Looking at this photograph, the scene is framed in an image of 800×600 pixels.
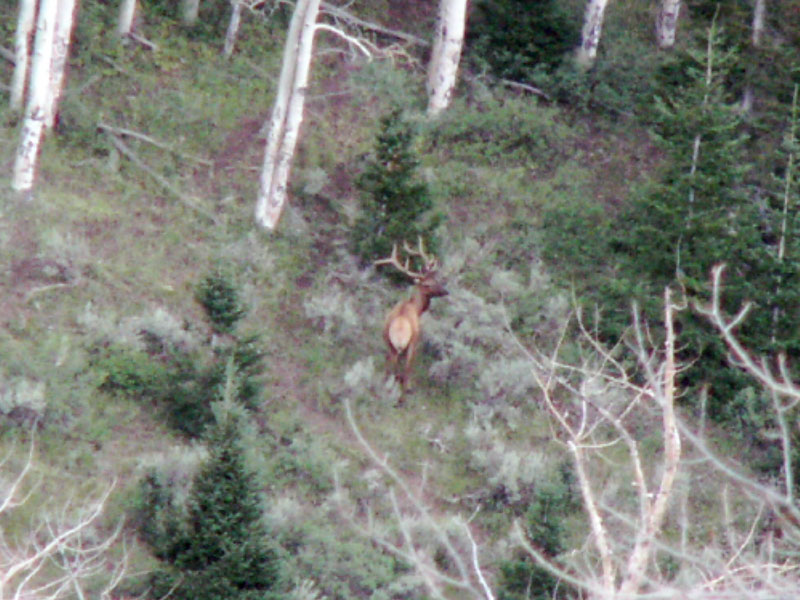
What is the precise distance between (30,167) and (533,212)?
25.9ft

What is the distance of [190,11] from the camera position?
24.2m

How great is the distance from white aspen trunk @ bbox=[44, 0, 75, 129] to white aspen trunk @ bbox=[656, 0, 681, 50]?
11689mm

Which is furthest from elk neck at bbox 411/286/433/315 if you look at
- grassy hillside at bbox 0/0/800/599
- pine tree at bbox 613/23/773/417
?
pine tree at bbox 613/23/773/417

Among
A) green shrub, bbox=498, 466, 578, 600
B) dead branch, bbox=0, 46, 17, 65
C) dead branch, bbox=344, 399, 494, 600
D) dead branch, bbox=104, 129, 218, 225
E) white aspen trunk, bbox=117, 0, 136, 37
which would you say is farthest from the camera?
white aspen trunk, bbox=117, 0, 136, 37

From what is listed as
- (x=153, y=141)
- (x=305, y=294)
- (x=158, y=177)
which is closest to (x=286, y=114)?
(x=158, y=177)

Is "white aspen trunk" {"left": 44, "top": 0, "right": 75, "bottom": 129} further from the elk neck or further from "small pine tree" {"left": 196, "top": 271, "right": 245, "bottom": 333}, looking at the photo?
the elk neck

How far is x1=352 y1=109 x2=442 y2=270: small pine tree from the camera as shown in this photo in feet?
62.6

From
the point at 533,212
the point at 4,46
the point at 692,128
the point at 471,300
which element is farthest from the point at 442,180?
the point at 4,46

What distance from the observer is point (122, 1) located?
23375mm

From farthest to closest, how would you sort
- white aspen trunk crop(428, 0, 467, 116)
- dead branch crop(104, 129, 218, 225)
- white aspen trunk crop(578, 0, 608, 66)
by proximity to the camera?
1. white aspen trunk crop(578, 0, 608, 66)
2. white aspen trunk crop(428, 0, 467, 116)
3. dead branch crop(104, 129, 218, 225)

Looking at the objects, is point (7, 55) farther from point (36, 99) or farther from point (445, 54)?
point (445, 54)

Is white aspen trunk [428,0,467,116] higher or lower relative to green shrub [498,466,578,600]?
higher

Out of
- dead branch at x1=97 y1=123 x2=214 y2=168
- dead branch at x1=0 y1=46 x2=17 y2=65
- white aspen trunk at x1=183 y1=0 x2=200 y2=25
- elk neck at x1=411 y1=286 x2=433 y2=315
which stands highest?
white aspen trunk at x1=183 y1=0 x2=200 y2=25

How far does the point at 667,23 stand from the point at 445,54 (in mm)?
5823
